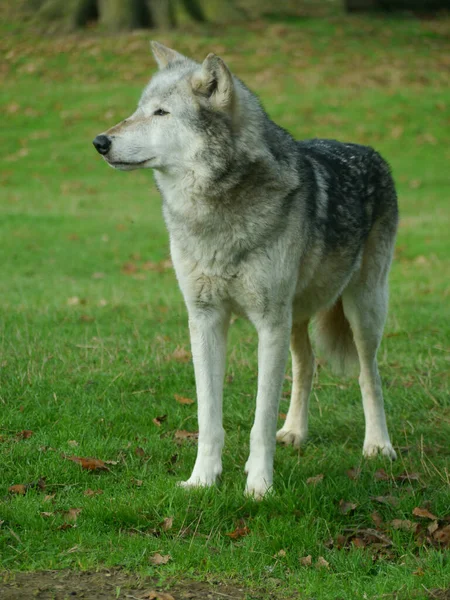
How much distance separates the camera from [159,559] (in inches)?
164

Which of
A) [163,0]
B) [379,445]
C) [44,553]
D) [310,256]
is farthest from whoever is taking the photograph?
[163,0]

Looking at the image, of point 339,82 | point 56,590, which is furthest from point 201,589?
point 339,82

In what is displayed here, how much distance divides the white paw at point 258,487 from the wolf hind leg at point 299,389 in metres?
1.05

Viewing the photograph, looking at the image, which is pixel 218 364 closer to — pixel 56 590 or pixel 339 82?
pixel 56 590

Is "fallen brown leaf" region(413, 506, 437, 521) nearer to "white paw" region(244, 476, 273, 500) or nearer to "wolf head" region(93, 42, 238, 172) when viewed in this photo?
"white paw" region(244, 476, 273, 500)

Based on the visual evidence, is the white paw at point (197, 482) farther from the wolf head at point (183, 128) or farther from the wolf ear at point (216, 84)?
the wolf ear at point (216, 84)

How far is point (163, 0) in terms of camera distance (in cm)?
2805

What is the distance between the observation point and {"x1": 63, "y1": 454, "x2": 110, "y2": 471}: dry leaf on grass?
5.13 meters

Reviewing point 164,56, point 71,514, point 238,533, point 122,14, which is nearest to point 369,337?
point 238,533

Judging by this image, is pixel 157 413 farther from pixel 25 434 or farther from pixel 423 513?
pixel 423 513

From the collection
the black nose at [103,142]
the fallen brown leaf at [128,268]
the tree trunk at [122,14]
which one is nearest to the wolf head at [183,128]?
the black nose at [103,142]

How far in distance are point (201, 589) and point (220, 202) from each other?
207 centimetres

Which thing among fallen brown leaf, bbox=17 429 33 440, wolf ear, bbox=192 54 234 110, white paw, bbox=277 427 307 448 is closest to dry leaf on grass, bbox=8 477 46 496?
fallen brown leaf, bbox=17 429 33 440

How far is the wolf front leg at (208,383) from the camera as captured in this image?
5.04 m
